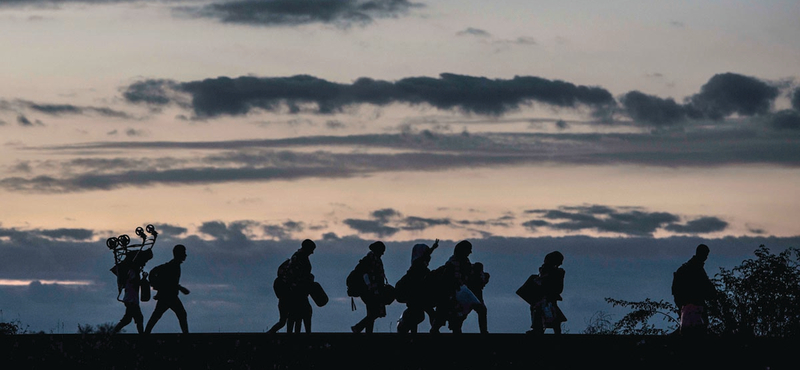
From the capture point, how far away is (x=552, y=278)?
2191cm

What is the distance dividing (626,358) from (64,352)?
854 centimetres

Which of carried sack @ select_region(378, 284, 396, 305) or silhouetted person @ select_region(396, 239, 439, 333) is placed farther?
carried sack @ select_region(378, 284, 396, 305)

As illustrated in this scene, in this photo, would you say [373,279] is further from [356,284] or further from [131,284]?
[131,284]

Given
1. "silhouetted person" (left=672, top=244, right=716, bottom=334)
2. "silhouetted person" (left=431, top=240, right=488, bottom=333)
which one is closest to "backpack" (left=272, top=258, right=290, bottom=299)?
"silhouetted person" (left=431, top=240, right=488, bottom=333)

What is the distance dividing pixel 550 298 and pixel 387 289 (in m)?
3.12

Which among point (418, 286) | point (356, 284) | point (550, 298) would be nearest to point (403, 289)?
point (418, 286)

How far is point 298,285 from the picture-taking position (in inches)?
914

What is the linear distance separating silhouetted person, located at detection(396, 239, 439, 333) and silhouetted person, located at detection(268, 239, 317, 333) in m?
1.85

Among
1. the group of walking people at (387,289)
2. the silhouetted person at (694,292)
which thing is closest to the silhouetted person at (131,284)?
the group of walking people at (387,289)

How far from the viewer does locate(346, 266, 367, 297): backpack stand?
2295cm

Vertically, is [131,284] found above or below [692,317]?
above

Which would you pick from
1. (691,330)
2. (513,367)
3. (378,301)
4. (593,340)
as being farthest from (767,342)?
(378,301)

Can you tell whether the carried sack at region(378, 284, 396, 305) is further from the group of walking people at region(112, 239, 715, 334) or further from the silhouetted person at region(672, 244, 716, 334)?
the silhouetted person at region(672, 244, 716, 334)

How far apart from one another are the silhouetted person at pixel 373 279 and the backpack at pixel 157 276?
3.63 metres
